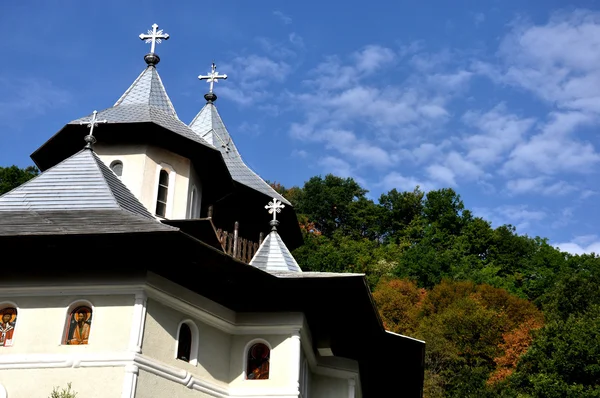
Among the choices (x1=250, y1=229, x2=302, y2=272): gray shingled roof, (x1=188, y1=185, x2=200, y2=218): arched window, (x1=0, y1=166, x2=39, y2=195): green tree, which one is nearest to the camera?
(x1=250, y1=229, x2=302, y2=272): gray shingled roof

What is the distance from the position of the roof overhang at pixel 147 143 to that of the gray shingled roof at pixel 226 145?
2.23 m

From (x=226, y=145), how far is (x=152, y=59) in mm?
3702

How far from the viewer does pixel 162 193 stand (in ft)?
62.3

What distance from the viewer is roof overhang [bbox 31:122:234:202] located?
1884 centimetres

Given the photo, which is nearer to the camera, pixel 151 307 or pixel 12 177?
pixel 151 307

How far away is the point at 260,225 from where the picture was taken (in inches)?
909

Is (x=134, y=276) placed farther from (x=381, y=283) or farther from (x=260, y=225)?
(x=381, y=283)

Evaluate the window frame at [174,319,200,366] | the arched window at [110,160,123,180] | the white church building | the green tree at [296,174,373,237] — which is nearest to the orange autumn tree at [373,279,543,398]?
the green tree at [296,174,373,237]

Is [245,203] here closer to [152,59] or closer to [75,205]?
[152,59]

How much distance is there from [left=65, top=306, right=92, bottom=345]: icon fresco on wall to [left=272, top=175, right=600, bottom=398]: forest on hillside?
19.6 metres

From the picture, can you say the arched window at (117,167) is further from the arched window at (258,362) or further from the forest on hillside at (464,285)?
the forest on hillside at (464,285)

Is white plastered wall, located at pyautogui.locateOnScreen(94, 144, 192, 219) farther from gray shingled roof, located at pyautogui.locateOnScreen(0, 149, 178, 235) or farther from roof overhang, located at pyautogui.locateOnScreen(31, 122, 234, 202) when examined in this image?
gray shingled roof, located at pyautogui.locateOnScreen(0, 149, 178, 235)

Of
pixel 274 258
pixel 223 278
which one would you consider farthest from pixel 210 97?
pixel 223 278

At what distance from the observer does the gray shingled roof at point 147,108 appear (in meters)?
19.1
